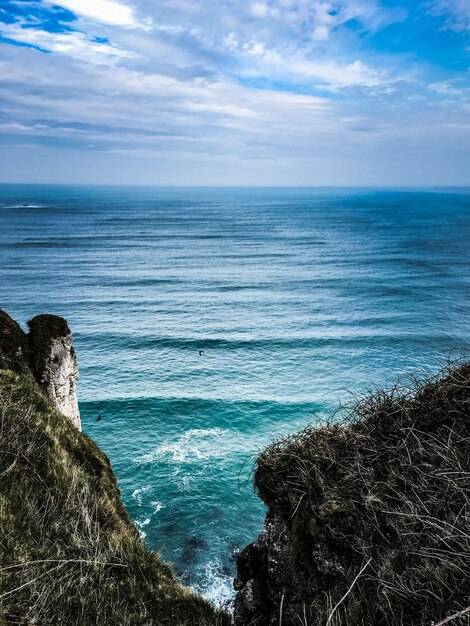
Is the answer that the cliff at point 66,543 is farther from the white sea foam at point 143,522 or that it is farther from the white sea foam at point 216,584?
the white sea foam at point 143,522

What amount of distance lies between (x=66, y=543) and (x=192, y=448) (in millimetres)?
25488

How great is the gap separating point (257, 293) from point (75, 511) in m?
68.2

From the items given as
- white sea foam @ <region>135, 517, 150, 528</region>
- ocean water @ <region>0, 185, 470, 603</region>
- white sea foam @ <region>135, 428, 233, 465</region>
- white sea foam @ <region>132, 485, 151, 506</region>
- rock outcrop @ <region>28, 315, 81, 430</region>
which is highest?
rock outcrop @ <region>28, 315, 81, 430</region>

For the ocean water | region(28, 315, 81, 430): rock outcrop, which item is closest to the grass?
the ocean water

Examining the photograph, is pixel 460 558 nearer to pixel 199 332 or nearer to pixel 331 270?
pixel 199 332

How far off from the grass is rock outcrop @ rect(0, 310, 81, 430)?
230 inches

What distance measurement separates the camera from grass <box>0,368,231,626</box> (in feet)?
20.9

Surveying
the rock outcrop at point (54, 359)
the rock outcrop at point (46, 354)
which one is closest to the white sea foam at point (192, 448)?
the rock outcrop at point (46, 354)

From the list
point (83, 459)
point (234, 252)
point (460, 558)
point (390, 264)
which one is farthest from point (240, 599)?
point (234, 252)

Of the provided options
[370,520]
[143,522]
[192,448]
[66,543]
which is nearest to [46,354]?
[66,543]

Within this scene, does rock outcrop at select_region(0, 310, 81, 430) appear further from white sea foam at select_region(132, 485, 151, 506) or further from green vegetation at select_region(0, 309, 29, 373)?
white sea foam at select_region(132, 485, 151, 506)

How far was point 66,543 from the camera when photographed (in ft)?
24.3

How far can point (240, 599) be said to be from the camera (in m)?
7.47

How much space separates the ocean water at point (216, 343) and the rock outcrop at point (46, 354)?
10448 mm
